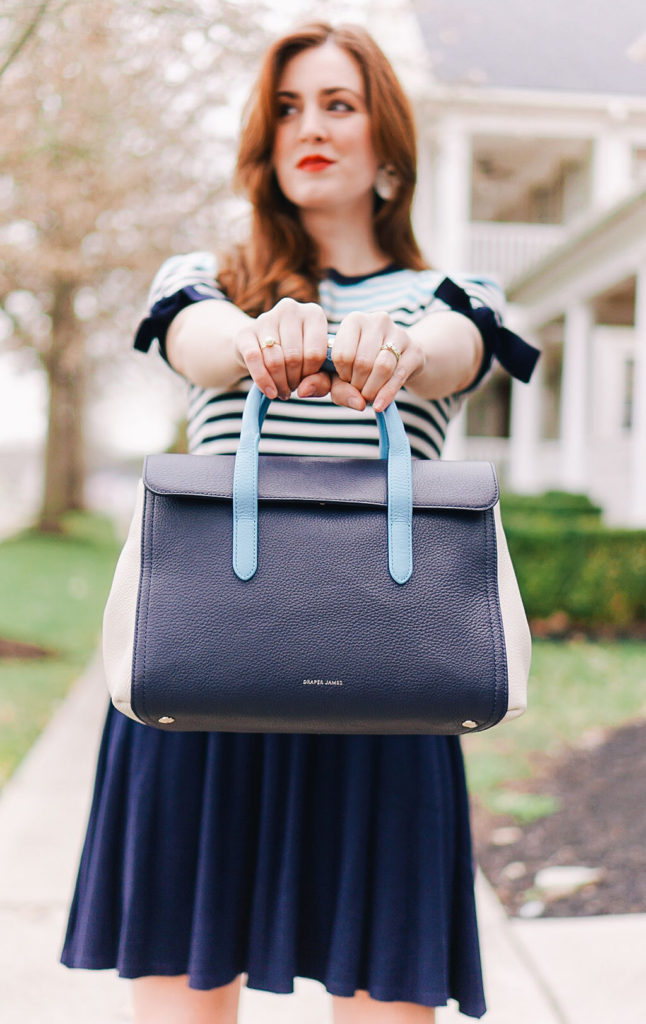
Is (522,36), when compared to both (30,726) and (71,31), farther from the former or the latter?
(30,726)

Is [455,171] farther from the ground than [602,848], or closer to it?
farther from the ground

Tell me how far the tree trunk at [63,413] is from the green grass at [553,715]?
19.9ft

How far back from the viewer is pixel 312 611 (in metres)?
1.09

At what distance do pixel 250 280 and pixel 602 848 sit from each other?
244cm

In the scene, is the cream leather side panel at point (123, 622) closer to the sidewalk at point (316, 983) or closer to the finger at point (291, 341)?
the finger at point (291, 341)

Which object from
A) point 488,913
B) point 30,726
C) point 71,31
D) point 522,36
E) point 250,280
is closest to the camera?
point 250,280

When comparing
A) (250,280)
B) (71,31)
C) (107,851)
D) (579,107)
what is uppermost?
(579,107)

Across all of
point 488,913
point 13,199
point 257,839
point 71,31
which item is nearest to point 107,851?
point 257,839

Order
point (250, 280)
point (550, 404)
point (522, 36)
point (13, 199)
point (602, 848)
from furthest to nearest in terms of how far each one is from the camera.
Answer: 1. point (550, 404)
2. point (522, 36)
3. point (13, 199)
4. point (602, 848)
5. point (250, 280)

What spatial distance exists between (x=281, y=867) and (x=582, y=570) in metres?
5.86

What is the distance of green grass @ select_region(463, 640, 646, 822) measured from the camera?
3.70 metres

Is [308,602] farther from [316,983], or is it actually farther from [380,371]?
[316,983]

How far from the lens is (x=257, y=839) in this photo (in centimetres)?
138

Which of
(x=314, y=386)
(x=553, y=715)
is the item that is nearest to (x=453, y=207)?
(x=553, y=715)
